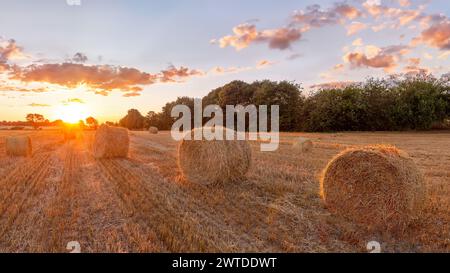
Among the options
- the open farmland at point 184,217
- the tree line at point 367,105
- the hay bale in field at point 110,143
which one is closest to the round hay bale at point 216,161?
the open farmland at point 184,217

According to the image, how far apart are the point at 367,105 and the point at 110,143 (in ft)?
116

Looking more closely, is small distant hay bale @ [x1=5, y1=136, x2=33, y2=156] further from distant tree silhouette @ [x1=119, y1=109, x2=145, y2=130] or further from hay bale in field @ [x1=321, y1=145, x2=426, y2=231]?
distant tree silhouette @ [x1=119, y1=109, x2=145, y2=130]

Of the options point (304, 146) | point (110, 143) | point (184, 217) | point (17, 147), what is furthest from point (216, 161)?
point (17, 147)

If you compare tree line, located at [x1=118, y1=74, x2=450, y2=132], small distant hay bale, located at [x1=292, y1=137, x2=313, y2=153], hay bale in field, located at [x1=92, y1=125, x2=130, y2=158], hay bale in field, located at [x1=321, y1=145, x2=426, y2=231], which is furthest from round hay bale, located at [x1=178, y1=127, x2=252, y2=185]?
tree line, located at [x1=118, y1=74, x2=450, y2=132]

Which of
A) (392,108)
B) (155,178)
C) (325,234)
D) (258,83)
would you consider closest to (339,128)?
(392,108)

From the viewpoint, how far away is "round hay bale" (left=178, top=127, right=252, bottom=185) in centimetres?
870

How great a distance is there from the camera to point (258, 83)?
5678 centimetres

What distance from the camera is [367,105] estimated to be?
4134 centimetres

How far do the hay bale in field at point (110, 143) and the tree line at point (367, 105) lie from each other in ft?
102

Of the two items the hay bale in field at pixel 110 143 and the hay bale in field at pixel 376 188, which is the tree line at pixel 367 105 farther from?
the hay bale in field at pixel 376 188

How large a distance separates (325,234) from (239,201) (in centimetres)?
214

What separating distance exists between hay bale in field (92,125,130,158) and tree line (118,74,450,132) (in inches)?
1229
